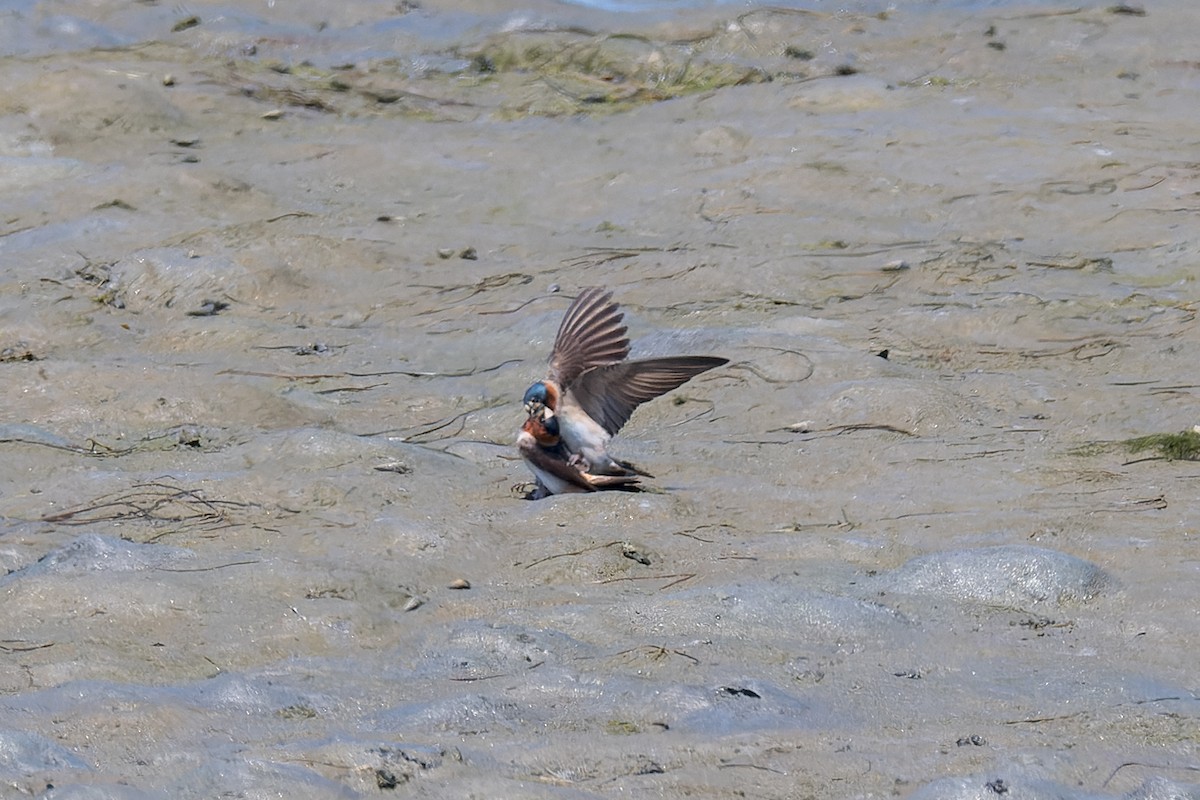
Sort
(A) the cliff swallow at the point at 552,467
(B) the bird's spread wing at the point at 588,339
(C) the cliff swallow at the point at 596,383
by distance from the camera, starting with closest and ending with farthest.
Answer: (A) the cliff swallow at the point at 552,467, (C) the cliff swallow at the point at 596,383, (B) the bird's spread wing at the point at 588,339

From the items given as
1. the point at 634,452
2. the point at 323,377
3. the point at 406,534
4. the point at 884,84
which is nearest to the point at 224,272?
the point at 323,377

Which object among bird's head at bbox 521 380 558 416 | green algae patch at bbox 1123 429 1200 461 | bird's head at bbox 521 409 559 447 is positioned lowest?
green algae patch at bbox 1123 429 1200 461

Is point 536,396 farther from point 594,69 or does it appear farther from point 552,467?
point 594,69

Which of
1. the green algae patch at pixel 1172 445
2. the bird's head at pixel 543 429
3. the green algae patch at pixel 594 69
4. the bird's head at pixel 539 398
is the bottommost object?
the green algae patch at pixel 1172 445

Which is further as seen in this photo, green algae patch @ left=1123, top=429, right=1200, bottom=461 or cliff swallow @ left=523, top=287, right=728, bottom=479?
cliff swallow @ left=523, top=287, right=728, bottom=479

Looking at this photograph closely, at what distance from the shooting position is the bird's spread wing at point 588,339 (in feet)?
18.7

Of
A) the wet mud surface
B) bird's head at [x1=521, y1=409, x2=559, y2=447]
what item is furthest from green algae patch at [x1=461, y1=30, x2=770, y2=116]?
bird's head at [x1=521, y1=409, x2=559, y2=447]

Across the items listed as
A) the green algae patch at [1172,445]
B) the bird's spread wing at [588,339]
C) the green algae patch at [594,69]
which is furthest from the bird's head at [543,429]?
the green algae patch at [594,69]

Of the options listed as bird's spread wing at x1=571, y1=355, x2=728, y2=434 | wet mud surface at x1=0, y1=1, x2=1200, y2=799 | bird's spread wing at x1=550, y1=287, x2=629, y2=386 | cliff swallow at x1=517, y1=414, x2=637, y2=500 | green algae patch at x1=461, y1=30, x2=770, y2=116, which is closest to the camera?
wet mud surface at x1=0, y1=1, x2=1200, y2=799

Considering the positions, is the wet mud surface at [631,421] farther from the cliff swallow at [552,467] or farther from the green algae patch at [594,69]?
the cliff swallow at [552,467]

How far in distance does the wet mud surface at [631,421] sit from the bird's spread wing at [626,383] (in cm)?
21

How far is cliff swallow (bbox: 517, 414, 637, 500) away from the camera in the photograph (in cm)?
516

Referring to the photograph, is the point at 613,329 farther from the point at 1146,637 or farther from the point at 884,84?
the point at 884,84

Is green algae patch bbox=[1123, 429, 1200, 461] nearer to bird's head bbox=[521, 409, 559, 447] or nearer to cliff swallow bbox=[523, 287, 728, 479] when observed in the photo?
cliff swallow bbox=[523, 287, 728, 479]
